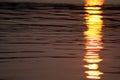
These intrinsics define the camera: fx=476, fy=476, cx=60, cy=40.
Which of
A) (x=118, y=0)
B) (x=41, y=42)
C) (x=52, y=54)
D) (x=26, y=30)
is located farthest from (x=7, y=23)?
(x=118, y=0)

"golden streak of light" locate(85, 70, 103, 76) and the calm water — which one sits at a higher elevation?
the calm water

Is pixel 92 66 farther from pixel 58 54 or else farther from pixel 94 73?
pixel 58 54

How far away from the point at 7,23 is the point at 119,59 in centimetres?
1326

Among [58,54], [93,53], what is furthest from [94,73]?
[93,53]

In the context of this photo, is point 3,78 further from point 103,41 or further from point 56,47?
point 103,41

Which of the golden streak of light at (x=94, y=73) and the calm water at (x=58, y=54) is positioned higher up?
the calm water at (x=58, y=54)

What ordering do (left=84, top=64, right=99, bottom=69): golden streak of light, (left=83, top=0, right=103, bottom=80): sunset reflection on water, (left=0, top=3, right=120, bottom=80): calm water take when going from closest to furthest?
(left=0, top=3, right=120, bottom=80): calm water
(left=83, top=0, right=103, bottom=80): sunset reflection on water
(left=84, top=64, right=99, bottom=69): golden streak of light

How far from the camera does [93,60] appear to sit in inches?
577

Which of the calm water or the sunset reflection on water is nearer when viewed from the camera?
the calm water

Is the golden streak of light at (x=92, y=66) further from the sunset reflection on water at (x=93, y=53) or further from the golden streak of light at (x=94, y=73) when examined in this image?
the golden streak of light at (x=94, y=73)

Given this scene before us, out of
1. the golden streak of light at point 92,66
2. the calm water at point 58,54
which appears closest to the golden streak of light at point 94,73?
the calm water at point 58,54

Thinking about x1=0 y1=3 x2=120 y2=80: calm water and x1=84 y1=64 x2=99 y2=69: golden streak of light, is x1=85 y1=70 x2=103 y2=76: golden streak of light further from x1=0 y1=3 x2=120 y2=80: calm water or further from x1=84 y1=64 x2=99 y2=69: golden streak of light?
x1=84 y1=64 x2=99 y2=69: golden streak of light

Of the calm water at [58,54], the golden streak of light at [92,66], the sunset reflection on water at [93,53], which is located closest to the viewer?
the calm water at [58,54]

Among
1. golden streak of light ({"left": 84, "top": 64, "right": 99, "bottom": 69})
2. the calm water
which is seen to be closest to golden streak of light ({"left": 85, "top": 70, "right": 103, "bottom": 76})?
the calm water
